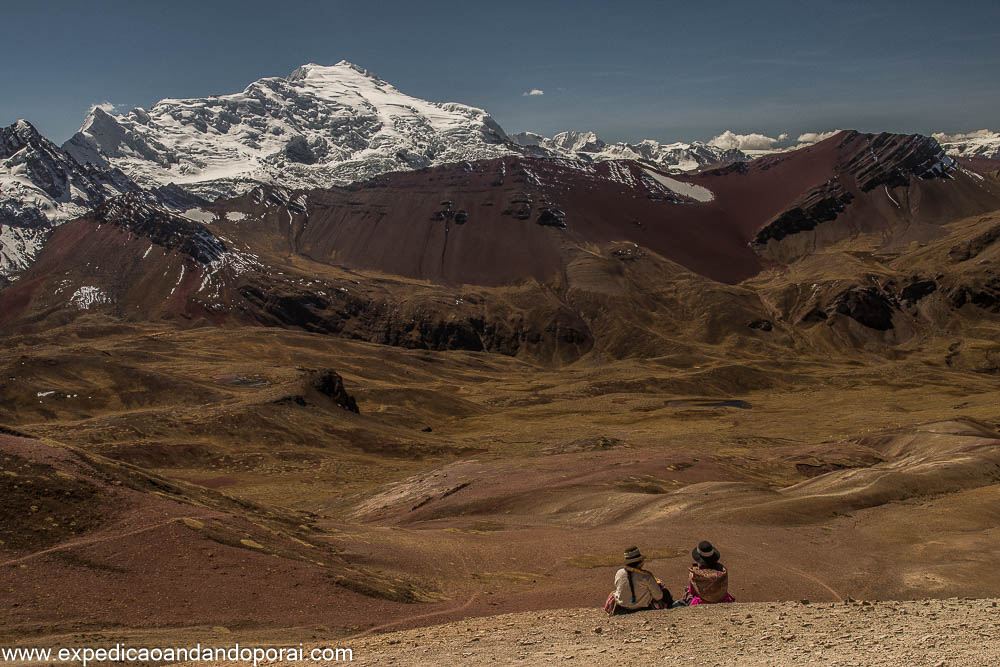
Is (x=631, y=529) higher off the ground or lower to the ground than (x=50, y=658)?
lower

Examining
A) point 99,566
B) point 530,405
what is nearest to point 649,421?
point 530,405

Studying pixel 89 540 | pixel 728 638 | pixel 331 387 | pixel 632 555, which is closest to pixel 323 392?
pixel 331 387

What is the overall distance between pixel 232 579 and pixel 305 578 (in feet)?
8.20

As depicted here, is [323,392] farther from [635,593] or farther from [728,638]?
[728,638]

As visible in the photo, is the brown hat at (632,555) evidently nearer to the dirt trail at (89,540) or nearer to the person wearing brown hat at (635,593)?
the person wearing brown hat at (635,593)

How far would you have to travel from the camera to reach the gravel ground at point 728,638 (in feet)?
57.0

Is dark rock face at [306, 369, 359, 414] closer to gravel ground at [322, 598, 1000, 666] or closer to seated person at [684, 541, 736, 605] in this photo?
gravel ground at [322, 598, 1000, 666]

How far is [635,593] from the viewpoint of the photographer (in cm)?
2075

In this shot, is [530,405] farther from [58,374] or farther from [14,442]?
[14,442]

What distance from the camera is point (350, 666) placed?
1850 centimetres

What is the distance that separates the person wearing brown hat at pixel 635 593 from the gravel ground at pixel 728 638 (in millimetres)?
307

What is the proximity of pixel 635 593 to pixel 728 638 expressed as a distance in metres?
2.85

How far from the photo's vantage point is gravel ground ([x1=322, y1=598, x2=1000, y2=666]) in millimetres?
17359

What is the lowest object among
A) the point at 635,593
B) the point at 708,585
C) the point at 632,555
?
the point at 708,585
